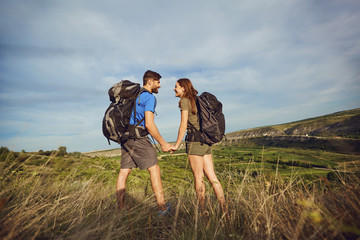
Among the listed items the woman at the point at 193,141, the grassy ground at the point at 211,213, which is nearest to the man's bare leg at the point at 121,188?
the grassy ground at the point at 211,213

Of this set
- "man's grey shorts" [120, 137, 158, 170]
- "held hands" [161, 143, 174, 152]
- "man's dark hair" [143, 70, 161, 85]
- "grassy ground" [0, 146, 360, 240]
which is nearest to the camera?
"grassy ground" [0, 146, 360, 240]

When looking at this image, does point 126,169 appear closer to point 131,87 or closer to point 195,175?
point 195,175

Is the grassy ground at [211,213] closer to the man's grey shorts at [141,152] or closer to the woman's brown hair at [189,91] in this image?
the man's grey shorts at [141,152]

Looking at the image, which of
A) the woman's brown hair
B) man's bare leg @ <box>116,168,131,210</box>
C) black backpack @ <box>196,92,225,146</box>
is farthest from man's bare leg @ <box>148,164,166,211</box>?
the woman's brown hair

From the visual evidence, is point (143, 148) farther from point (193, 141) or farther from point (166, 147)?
point (193, 141)

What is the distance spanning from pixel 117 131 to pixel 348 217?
2.67 metres

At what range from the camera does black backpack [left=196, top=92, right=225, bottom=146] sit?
282 centimetres

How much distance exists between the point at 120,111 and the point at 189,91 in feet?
3.78

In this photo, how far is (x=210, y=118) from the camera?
288 cm

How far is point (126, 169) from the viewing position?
2834 millimetres

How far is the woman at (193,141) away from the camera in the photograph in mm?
2746

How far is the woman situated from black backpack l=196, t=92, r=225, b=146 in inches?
3.7

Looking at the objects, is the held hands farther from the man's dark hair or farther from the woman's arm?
the man's dark hair

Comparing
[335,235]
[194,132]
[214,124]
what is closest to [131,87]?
[194,132]
